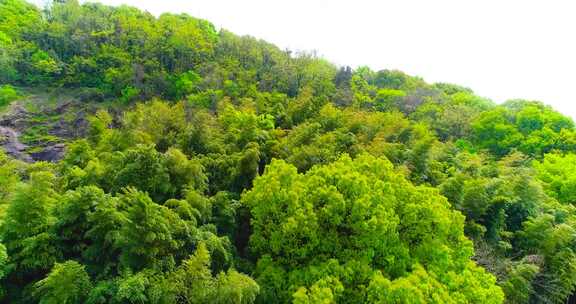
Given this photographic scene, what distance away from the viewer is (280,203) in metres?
16.4

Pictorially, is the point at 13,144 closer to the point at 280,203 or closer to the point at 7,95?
the point at 7,95

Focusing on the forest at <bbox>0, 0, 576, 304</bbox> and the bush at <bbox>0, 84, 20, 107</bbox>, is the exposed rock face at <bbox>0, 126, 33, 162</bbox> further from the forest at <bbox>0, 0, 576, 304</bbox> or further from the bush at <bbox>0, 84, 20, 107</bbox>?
the bush at <bbox>0, 84, 20, 107</bbox>

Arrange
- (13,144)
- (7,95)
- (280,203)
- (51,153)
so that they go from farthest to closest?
(7,95) → (13,144) → (51,153) → (280,203)

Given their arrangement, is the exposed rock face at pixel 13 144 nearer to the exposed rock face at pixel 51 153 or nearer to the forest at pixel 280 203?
the exposed rock face at pixel 51 153

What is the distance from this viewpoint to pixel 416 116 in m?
41.2

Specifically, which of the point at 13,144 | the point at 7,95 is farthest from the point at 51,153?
the point at 7,95

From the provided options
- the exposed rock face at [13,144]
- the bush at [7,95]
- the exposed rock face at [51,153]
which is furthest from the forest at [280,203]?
the exposed rock face at [51,153]

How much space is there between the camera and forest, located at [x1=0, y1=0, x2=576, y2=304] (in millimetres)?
12562

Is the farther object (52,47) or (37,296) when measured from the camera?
(52,47)

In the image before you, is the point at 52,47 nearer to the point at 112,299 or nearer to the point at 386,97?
the point at 386,97

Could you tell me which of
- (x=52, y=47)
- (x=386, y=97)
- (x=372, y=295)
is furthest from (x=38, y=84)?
(x=372, y=295)

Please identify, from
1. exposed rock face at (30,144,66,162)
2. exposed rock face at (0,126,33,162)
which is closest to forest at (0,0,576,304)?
exposed rock face at (0,126,33,162)

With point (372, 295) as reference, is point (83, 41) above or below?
above

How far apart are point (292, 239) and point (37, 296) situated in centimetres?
837
